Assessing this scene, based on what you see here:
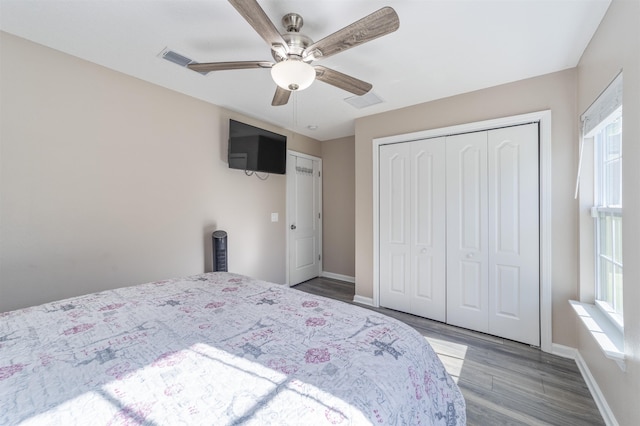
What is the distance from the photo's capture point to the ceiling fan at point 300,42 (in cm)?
128

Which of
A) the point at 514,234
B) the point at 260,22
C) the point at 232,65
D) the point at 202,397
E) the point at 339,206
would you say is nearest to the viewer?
the point at 202,397

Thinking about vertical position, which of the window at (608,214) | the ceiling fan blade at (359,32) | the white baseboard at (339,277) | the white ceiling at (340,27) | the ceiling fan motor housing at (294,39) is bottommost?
the white baseboard at (339,277)

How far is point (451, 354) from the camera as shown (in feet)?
7.75

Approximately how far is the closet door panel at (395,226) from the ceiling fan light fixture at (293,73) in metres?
1.92

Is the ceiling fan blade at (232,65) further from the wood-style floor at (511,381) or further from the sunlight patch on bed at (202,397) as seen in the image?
the wood-style floor at (511,381)

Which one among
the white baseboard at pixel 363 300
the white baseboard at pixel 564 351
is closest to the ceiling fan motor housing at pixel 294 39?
the white baseboard at pixel 363 300

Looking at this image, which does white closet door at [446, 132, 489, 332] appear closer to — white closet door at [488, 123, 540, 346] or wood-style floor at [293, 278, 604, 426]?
white closet door at [488, 123, 540, 346]

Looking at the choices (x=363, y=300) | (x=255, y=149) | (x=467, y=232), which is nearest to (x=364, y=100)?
(x=255, y=149)

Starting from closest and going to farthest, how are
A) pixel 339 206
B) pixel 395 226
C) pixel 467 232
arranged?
pixel 467 232 → pixel 395 226 → pixel 339 206

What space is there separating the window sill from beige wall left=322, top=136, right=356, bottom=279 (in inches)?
115

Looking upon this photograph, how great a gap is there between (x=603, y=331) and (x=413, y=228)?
1718 mm

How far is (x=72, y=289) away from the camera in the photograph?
2.14 metres

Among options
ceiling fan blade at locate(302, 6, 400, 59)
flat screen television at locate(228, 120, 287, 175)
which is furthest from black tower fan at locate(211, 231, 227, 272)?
ceiling fan blade at locate(302, 6, 400, 59)

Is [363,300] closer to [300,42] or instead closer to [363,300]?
[363,300]
